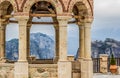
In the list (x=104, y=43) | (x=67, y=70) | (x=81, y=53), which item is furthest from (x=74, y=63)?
(x=104, y=43)

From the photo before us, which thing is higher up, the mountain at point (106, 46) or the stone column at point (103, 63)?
the mountain at point (106, 46)

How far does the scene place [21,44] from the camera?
36.8 meters

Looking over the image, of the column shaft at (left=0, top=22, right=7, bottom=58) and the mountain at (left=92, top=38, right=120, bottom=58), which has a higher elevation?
the column shaft at (left=0, top=22, right=7, bottom=58)

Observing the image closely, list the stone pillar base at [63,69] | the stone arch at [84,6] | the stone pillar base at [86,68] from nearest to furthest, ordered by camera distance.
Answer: the stone pillar base at [63,69]
the stone arch at [84,6]
the stone pillar base at [86,68]

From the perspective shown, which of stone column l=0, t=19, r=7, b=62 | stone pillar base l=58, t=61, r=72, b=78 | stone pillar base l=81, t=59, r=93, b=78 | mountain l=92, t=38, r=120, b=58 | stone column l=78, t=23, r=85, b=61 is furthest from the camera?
mountain l=92, t=38, r=120, b=58

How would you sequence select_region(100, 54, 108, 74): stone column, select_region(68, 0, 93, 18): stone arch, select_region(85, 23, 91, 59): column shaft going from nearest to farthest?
select_region(68, 0, 93, 18): stone arch < select_region(85, 23, 91, 59): column shaft < select_region(100, 54, 108, 74): stone column

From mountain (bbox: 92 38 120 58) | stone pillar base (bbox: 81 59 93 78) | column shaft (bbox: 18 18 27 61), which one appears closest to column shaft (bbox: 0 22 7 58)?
column shaft (bbox: 18 18 27 61)

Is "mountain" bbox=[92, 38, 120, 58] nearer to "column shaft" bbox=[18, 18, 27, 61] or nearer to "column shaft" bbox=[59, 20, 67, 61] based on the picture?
"column shaft" bbox=[59, 20, 67, 61]

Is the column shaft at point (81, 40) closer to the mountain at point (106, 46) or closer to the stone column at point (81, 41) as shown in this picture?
the stone column at point (81, 41)

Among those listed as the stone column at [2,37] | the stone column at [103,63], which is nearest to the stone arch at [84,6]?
the stone column at [2,37]

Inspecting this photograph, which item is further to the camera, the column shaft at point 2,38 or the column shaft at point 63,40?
the column shaft at point 2,38

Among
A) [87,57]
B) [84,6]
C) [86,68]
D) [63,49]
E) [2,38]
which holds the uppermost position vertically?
[84,6]

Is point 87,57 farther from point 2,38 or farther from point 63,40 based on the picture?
point 2,38

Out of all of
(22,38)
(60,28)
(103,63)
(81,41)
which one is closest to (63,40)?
(60,28)
